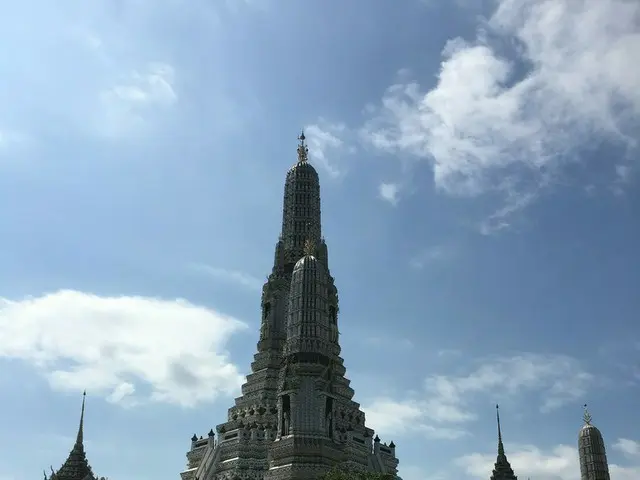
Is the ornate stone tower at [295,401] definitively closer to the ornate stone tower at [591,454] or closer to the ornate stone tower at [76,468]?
the ornate stone tower at [76,468]

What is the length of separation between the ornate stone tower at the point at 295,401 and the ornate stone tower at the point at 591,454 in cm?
2469

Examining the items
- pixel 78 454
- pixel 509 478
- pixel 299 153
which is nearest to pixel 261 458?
pixel 78 454

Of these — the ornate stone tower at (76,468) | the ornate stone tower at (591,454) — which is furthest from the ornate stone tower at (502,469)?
the ornate stone tower at (76,468)

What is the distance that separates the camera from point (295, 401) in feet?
212

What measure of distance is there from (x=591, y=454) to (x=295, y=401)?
41.0 meters

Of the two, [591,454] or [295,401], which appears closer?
[295,401]

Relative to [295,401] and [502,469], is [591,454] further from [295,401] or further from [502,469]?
[295,401]

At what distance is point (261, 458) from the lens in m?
70.8

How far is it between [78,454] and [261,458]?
20.6m

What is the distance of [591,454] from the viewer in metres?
86.9

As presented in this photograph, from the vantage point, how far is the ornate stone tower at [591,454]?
86062 mm

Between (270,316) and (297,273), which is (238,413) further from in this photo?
(297,273)

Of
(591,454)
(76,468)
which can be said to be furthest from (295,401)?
(591,454)

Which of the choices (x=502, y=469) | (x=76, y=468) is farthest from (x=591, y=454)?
(x=76, y=468)
